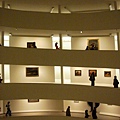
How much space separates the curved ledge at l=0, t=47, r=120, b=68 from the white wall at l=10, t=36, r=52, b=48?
418 cm

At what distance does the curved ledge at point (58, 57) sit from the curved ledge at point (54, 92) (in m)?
1.63

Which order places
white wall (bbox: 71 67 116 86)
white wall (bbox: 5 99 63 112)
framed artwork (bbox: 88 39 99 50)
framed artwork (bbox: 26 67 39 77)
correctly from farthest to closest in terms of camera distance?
1. framed artwork (bbox: 26 67 39 77)
2. white wall (bbox: 5 99 63 112)
3. framed artwork (bbox: 88 39 99 50)
4. white wall (bbox: 71 67 116 86)

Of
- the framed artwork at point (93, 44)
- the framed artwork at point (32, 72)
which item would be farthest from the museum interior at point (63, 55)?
the framed artwork at point (32, 72)

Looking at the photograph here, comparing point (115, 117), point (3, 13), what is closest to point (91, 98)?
point (115, 117)

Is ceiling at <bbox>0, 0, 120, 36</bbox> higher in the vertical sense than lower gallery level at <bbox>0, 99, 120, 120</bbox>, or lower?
higher

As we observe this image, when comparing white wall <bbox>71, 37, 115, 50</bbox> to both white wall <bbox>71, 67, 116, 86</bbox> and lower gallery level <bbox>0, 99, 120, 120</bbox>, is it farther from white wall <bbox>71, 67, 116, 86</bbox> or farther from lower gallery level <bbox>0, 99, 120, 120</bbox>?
lower gallery level <bbox>0, 99, 120, 120</bbox>

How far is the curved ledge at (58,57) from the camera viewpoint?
1862cm

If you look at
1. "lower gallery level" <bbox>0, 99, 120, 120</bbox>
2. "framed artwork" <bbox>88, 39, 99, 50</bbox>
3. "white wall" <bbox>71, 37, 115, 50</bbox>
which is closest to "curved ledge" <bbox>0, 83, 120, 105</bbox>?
"lower gallery level" <bbox>0, 99, 120, 120</bbox>

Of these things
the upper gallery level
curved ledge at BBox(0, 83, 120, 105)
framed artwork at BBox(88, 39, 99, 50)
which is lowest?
curved ledge at BBox(0, 83, 120, 105)

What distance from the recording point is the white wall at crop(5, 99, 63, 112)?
75.0 feet

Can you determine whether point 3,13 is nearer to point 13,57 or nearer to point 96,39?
point 13,57

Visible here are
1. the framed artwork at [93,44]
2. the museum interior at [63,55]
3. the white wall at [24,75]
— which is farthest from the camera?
the white wall at [24,75]

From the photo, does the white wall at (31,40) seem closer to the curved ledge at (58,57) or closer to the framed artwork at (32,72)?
the framed artwork at (32,72)

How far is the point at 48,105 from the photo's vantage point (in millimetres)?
23391
